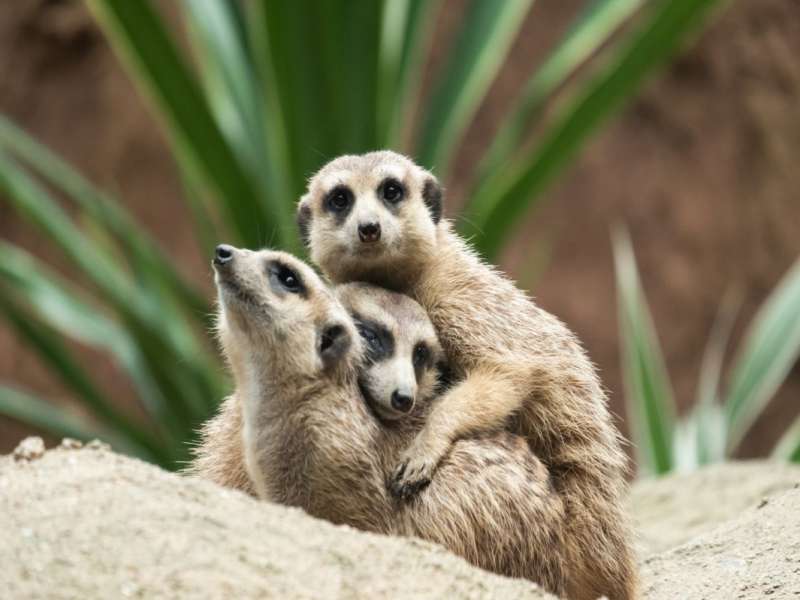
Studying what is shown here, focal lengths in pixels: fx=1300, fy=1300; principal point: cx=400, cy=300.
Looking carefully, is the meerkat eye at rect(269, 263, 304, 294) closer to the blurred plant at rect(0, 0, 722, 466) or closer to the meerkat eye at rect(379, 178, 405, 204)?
the meerkat eye at rect(379, 178, 405, 204)

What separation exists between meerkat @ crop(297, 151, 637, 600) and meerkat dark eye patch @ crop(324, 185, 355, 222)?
0.42 feet

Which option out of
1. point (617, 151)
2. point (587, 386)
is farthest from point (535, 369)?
point (617, 151)

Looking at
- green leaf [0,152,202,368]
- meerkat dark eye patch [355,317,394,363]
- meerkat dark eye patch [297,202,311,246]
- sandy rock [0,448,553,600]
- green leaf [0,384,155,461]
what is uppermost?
green leaf [0,152,202,368]

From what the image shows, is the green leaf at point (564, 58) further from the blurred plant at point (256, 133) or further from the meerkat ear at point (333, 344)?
the meerkat ear at point (333, 344)

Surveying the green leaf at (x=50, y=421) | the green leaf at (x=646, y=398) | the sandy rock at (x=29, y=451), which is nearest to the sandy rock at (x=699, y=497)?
the green leaf at (x=646, y=398)

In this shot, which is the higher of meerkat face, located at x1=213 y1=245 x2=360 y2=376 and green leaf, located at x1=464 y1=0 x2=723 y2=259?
green leaf, located at x1=464 y1=0 x2=723 y2=259

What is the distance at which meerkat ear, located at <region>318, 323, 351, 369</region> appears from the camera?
230cm

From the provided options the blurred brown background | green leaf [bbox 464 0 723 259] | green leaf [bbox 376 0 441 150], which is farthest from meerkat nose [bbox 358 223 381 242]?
the blurred brown background

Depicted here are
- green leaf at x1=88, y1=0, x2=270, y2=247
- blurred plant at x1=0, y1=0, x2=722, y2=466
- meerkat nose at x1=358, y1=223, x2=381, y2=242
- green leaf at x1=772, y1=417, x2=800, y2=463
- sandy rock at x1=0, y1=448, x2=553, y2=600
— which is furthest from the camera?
green leaf at x1=772, y1=417, x2=800, y2=463

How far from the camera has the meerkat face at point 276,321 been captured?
90.7 inches

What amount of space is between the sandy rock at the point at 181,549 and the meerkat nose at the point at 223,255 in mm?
402

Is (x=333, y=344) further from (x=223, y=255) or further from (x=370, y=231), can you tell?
→ (x=370, y=231)

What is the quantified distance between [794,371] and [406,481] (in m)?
7.50

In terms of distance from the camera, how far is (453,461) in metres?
2.35
